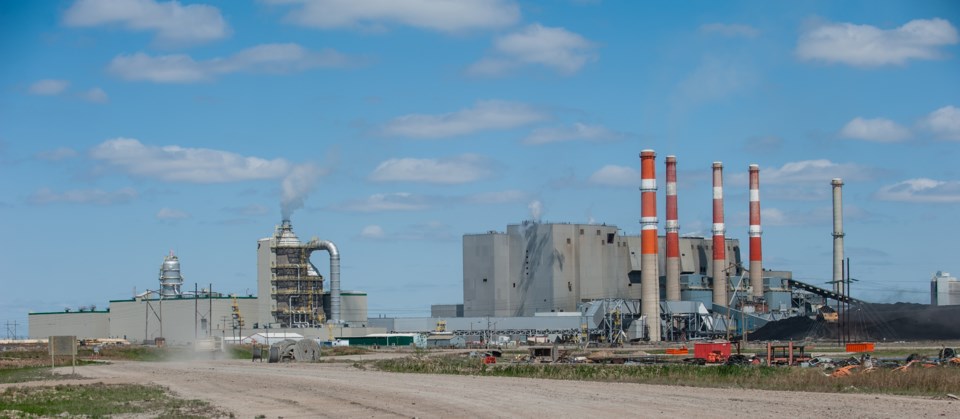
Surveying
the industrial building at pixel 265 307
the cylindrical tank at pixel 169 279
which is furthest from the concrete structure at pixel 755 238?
the cylindrical tank at pixel 169 279

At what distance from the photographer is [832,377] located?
124ft

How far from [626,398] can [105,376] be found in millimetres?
29429

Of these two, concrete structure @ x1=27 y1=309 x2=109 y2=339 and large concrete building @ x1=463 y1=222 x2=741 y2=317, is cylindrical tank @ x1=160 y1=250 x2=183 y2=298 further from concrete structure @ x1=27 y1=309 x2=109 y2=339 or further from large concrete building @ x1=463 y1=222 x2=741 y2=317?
large concrete building @ x1=463 y1=222 x2=741 y2=317

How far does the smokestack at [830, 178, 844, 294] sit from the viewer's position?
143 metres

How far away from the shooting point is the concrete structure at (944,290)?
145 meters

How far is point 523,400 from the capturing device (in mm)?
32562

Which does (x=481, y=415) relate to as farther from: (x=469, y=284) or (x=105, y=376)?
(x=469, y=284)

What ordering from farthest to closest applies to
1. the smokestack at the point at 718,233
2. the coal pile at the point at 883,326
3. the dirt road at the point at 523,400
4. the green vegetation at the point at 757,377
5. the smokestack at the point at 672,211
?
the smokestack at the point at 718,233 < the smokestack at the point at 672,211 < the coal pile at the point at 883,326 < the green vegetation at the point at 757,377 < the dirt road at the point at 523,400

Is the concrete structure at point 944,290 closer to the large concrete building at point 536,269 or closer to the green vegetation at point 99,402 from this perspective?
the large concrete building at point 536,269

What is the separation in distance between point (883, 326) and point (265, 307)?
6592 centimetres

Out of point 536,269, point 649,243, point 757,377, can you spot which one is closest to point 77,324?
point 536,269

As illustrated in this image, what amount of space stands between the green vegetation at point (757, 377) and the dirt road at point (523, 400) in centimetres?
195

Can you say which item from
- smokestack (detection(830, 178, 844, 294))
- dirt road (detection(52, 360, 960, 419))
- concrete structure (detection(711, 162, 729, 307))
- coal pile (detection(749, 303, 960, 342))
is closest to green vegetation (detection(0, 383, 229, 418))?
dirt road (detection(52, 360, 960, 419))

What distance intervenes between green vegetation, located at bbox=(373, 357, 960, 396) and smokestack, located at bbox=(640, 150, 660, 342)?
6979 cm
